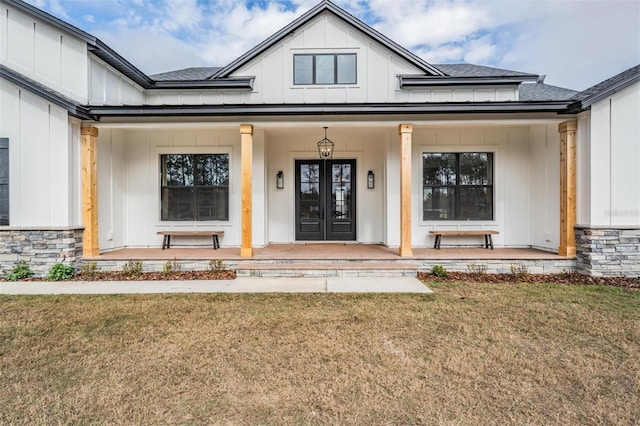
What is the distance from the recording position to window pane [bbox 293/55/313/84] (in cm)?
881

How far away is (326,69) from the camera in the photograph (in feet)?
28.8

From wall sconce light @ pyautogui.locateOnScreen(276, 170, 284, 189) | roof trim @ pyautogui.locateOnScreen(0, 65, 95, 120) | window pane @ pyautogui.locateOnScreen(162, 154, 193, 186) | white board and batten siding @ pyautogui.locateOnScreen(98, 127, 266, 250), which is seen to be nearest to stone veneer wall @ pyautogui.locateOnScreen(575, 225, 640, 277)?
wall sconce light @ pyautogui.locateOnScreen(276, 170, 284, 189)

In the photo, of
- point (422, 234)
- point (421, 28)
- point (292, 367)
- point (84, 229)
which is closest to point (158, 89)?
point (84, 229)

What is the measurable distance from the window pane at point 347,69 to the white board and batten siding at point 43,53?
5921 millimetres

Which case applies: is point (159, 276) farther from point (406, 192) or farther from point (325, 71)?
point (325, 71)

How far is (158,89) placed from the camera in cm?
911

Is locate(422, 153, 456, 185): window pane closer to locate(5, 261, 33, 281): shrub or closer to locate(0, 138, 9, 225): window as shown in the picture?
locate(5, 261, 33, 281): shrub

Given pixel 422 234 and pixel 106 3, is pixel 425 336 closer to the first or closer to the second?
pixel 422 234

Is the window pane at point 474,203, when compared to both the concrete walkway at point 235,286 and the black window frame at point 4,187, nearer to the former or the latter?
the concrete walkway at point 235,286

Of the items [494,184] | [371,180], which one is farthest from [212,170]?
[494,184]

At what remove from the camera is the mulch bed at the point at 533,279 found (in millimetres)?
5966

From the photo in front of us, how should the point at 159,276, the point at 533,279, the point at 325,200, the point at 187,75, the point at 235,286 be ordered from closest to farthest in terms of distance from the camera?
the point at 235,286
the point at 533,279
the point at 159,276
the point at 325,200
the point at 187,75

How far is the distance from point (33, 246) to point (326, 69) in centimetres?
775

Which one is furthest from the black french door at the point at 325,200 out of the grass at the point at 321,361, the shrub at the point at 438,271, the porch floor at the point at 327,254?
the grass at the point at 321,361
